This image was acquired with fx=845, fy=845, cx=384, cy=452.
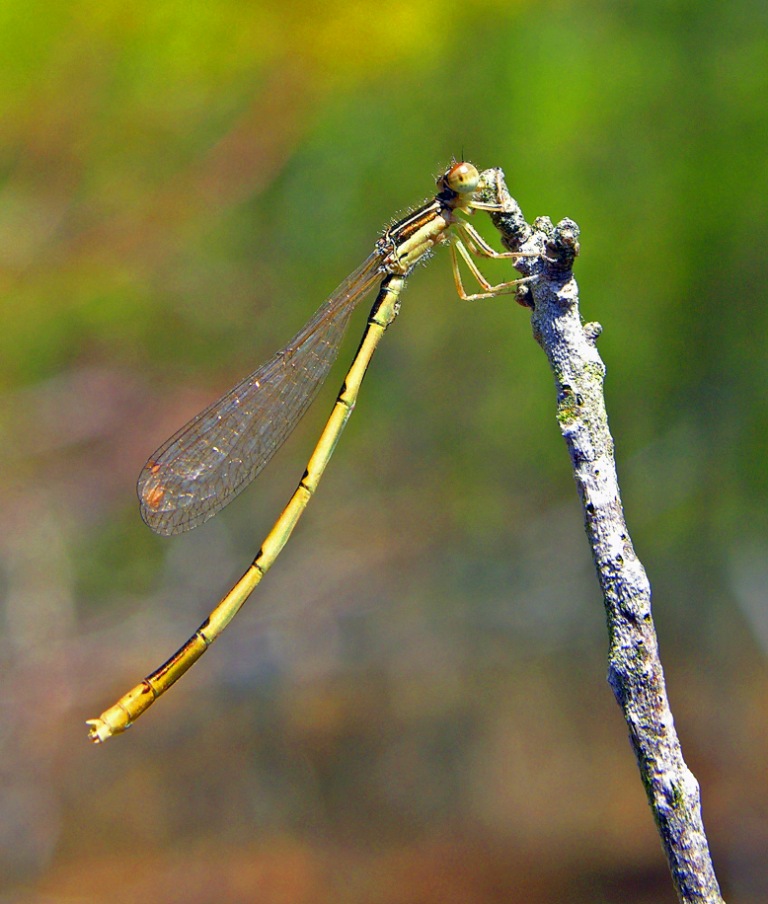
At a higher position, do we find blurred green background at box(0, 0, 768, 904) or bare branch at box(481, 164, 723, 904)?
blurred green background at box(0, 0, 768, 904)

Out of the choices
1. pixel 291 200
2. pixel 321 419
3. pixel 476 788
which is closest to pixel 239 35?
pixel 291 200

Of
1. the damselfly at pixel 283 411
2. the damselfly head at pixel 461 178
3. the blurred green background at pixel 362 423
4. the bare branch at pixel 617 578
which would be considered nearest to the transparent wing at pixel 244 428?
the damselfly at pixel 283 411

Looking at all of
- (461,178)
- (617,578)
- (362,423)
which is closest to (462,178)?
(461,178)

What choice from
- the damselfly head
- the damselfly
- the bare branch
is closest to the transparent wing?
the damselfly

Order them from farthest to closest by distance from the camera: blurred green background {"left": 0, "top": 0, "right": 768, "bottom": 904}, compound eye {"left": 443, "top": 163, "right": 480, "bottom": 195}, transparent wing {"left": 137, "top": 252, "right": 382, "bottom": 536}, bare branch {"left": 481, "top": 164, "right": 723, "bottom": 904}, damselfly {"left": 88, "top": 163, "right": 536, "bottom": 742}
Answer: blurred green background {"left": 0, "top": 0, "right": 768, "bottom": 904}, transparent wing {"left": 137, "top": 252, "right": 382, "bottom": 536}, damselfly {"left": 88, "top": 163, "right": 536, "bottom": 742}, compound eye {"left": 443, "top": 163, "right": 480, "bottom": 195}, bare branch {"left": 481, "top": 164, "right": 723, "bottom": 904}

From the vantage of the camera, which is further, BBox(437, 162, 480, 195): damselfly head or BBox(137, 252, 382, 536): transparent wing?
BBox(137, 252, 382, 536): transparent wing

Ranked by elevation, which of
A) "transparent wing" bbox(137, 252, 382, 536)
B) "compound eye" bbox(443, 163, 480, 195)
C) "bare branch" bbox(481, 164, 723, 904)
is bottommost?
"bare branch" bbox(481, 164, 723, 904)

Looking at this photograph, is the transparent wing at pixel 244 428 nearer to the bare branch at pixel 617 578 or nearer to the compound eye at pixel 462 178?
the compound eye at pixel 462 178

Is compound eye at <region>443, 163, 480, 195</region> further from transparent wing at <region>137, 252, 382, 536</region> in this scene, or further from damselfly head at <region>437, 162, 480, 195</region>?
transparent wing at <region>137, 252, 382, 536</region>
